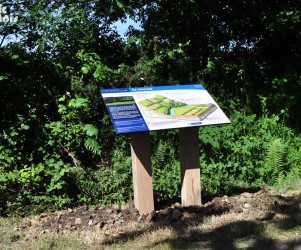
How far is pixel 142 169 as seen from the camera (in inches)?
233

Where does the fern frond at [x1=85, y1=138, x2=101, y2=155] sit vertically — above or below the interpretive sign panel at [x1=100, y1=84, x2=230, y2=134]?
below

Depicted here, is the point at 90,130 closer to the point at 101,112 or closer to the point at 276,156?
the point at 101,112

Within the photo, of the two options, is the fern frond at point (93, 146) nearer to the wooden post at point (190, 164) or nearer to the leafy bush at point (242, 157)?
the wooden post at point (190, 164)

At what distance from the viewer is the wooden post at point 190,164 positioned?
6.23 meters

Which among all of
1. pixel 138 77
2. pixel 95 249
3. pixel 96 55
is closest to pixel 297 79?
pixel 138 77

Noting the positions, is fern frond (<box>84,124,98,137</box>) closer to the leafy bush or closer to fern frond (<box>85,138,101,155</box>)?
fern frond (<box>85,138,101,155</box>)

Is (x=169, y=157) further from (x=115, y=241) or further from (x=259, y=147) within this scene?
(x=115, y=241)

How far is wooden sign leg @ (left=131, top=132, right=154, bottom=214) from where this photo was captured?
5910 millimetres

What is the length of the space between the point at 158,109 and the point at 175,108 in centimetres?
24

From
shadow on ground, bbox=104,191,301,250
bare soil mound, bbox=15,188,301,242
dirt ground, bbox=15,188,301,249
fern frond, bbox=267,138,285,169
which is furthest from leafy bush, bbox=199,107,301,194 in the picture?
shadow on ground, bbox=104,191,301,250

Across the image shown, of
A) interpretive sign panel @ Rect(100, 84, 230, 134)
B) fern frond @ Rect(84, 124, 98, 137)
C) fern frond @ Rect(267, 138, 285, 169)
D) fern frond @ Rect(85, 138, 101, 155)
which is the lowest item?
fern frond @ Rect(267, 138, 285, 169)

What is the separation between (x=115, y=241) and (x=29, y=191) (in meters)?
2.10

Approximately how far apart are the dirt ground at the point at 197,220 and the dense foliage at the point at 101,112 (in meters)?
0.52

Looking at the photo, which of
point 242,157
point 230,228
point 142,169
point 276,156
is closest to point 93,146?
point 142,169
